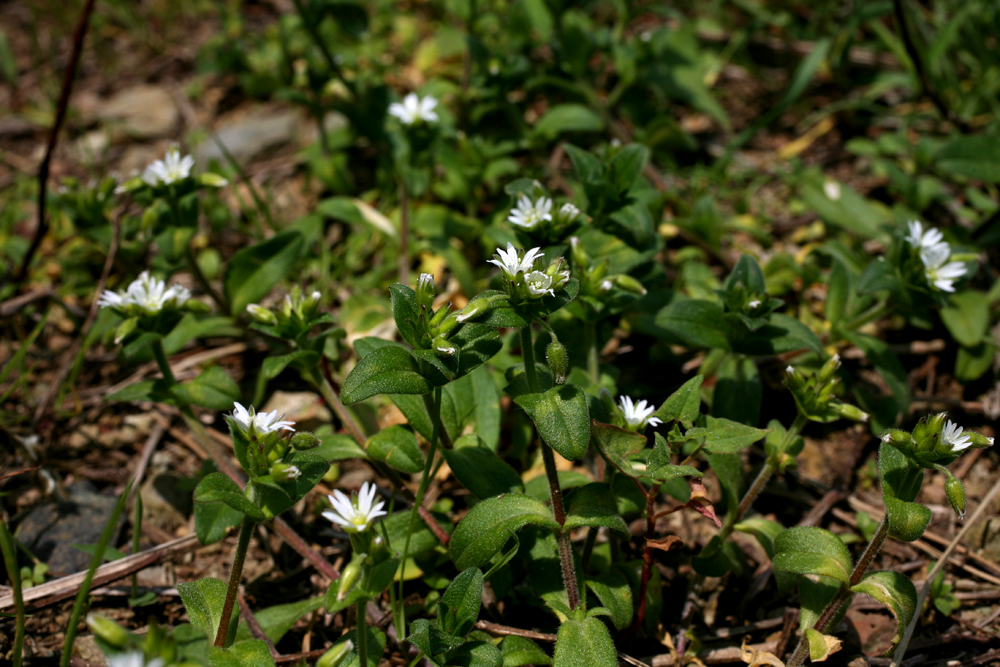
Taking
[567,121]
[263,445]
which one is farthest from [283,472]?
[567,121]

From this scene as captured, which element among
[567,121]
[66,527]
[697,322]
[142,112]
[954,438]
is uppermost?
[142,112]

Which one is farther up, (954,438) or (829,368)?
(829,368)

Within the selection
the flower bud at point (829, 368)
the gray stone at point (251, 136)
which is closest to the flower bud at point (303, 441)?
the flower bud at point (829, 368)

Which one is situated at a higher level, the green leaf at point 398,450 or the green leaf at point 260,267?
the green leaf at point 260,267

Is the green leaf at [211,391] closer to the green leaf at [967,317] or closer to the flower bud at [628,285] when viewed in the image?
the flower bud at [628,285]

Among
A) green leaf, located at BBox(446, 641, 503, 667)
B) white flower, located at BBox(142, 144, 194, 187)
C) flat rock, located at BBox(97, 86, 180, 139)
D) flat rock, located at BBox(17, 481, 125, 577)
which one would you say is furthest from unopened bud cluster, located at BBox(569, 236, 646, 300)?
flat rock, located at BBox(97, 86, 180, 139)

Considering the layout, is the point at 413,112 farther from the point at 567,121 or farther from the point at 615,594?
the point at 615,594

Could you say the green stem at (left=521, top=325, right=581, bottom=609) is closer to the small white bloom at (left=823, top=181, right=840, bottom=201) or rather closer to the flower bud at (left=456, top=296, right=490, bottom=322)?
the flower bud at (left=456, top=296, right=490, bottom=322)
